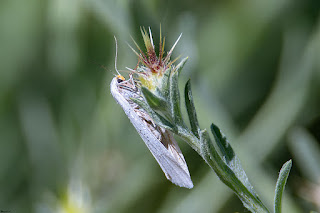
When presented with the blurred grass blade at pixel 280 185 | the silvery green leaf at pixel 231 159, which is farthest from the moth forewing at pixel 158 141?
the blurred grass blade at pixel 280 185

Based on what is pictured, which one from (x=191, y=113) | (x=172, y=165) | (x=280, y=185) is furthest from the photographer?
(x=172, y=165)

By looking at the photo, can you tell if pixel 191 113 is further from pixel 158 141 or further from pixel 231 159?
pixel 158 141

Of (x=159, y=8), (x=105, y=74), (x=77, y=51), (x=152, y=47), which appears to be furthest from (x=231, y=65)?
(x=152, y=47)

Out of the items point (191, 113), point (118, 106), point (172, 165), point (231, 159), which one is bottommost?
point (118, 106)

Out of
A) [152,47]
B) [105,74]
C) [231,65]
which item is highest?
[152,47]

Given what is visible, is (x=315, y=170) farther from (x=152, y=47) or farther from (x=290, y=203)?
(x=152, y=47)

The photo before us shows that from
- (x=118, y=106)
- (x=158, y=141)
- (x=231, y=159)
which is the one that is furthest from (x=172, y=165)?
(x=118, y=106)
